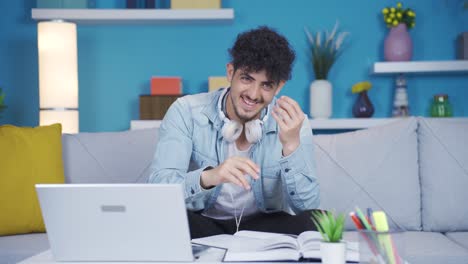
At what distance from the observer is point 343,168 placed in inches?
100

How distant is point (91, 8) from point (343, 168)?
5.94 feet

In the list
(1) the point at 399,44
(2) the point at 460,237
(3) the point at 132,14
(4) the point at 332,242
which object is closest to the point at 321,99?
(1) the point at 399,44

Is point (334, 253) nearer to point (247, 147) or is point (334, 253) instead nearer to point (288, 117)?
point (288, 117)

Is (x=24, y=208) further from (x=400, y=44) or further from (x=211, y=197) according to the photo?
(x=400, y=44)

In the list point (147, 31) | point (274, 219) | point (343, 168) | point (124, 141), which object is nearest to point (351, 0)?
point (147, 31)

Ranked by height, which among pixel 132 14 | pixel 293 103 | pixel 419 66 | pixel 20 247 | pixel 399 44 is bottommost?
pixel 20 247

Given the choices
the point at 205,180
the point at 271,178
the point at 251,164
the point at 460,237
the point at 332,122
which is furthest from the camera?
the point at 332,122

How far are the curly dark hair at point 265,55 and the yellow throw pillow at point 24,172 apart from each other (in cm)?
99

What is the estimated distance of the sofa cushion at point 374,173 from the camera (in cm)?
251

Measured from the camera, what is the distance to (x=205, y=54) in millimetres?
3707

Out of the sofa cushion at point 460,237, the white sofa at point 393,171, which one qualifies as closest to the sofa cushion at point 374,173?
the white sofa at point 393,171

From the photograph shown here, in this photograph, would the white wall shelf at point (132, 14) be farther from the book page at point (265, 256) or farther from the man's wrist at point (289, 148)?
the book page at point (265, 256)

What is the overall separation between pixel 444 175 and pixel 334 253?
1.51 metres

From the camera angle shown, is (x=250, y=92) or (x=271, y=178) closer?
(x=250, y=92)
